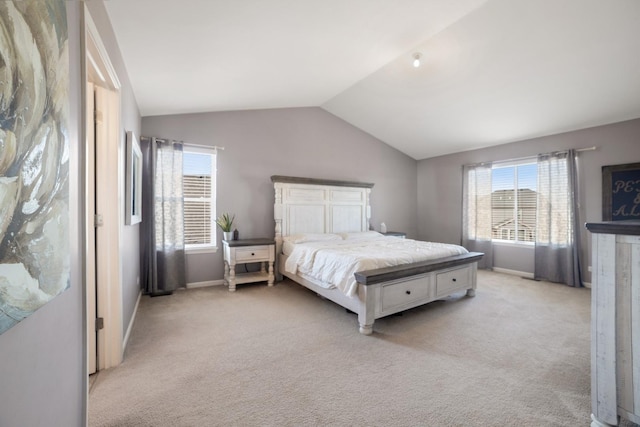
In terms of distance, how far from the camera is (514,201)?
4980mm

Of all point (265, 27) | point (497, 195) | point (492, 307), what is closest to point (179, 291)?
point (265, 27)

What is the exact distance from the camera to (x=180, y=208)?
148 inches

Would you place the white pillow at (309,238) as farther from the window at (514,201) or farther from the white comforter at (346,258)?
the window at (514,201)

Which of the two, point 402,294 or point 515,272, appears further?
point 515,272

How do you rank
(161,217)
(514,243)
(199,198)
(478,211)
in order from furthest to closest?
1. (478,211)
2. (514,243)
3. (199,198)
4. (161,217)

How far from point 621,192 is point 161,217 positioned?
→ 6336 mm

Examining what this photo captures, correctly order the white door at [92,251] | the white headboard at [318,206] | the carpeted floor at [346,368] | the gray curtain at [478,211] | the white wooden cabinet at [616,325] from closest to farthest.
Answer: the white wooden cabinet at [616,325] → the carpeted floor at [346,368] → the white door at [92,251] → the white headboard at [318,206] → the gray curtain at [478,211]

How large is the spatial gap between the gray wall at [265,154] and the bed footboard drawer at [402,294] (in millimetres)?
2452

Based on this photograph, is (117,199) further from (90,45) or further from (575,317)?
(575,317)

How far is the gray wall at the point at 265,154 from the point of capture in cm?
404

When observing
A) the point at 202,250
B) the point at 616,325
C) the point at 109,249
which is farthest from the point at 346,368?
the point at 202,250

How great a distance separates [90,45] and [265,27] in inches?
51.7

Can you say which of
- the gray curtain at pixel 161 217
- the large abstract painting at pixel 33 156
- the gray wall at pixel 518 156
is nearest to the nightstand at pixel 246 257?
the gray curtain at pixel 161 217

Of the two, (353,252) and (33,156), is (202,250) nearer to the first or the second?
(353,252)
